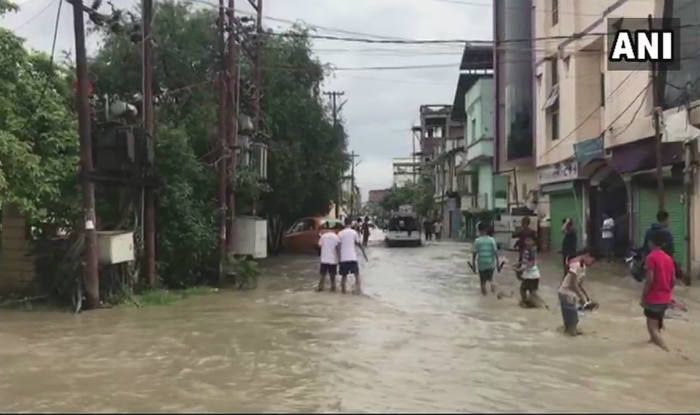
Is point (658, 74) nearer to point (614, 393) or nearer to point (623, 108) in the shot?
point (623, 108)

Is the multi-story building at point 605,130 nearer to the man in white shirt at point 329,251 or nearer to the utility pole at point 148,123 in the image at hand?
the man in white shirt at point 329,251

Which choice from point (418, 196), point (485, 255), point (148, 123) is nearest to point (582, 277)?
point (485, 255)

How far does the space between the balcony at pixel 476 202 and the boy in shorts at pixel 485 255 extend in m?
36.5

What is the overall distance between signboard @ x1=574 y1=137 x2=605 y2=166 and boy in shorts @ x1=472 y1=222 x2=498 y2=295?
10876mm

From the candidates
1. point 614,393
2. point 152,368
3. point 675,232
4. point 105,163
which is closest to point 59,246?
point 105,163

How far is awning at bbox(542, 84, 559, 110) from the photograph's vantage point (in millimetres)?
34250

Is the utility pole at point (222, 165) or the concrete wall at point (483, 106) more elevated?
the concrete wall at point (483, 106)

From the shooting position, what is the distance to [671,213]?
22.6m

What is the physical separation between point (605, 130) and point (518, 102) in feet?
54.0

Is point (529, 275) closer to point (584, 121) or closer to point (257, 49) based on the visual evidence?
point (257, 49)

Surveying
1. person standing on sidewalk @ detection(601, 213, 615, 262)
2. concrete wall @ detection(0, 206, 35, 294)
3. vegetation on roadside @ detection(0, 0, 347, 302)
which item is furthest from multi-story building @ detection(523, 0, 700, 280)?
concrete wall @ detection(0, 206, 35, 294)

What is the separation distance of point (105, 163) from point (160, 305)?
281 cm

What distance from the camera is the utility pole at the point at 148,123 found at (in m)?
17.2

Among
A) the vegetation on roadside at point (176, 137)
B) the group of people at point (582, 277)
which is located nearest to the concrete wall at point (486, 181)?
the vegetation on roadside at point (176, 137)
